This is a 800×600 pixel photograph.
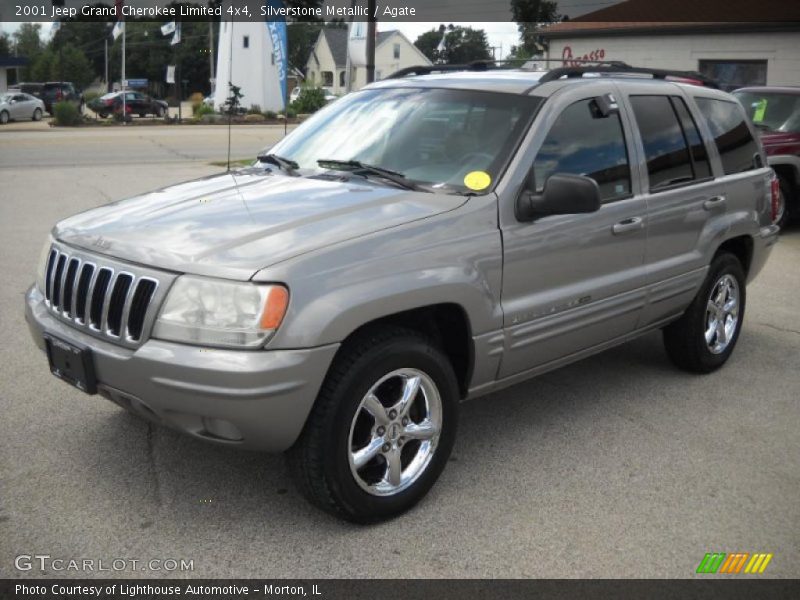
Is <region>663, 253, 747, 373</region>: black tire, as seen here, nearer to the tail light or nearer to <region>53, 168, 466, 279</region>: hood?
the tail light

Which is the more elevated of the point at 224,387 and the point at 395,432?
the point at 224,387

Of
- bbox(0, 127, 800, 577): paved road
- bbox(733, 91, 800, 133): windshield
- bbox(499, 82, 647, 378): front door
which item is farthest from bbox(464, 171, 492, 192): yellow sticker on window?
bbox(733, 91, 800, 133): windshield

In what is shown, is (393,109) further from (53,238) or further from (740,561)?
(740,561)

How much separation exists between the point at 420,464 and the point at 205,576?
1021 millimetres

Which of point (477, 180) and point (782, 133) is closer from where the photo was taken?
point (477, 180)

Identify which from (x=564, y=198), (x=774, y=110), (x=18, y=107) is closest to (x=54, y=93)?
(x=18, y=107)

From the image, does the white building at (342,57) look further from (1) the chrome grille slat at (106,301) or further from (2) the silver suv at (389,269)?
(1) the chrome grille slat at (106,301)

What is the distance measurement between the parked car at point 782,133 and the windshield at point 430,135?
24.8ft

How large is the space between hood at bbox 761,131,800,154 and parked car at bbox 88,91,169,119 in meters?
41.0

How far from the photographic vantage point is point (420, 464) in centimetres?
373

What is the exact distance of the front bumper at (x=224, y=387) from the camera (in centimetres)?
311

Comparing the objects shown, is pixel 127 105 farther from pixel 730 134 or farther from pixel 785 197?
pixel 730 134

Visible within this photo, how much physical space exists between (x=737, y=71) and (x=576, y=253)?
2103 centimetres

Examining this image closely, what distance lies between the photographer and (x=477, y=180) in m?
4.01
